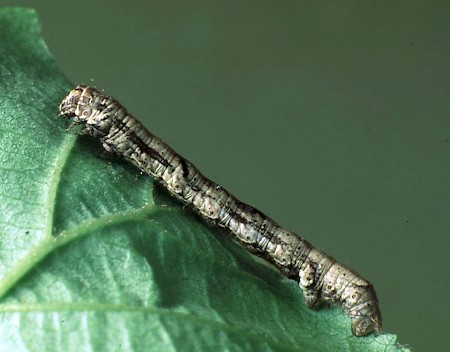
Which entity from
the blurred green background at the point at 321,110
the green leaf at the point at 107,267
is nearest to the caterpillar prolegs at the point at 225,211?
the green leaf at the point at 107,267

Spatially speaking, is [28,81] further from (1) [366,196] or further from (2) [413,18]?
(2) [413,18]

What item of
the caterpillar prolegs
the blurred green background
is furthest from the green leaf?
the blurred green background

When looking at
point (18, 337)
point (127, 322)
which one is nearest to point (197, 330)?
point (127, 322)

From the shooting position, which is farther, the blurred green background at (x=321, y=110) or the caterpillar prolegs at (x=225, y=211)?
the blurred green background at (x=321, y=110)

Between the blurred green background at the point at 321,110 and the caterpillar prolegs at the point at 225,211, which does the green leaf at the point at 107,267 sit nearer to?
the caterpillar prolegs at the point at 225,211

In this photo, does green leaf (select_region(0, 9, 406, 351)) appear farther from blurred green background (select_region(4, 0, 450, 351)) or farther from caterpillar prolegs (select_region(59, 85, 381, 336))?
blurred green background (select_region(4, 0, 450, 351))
